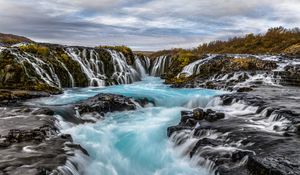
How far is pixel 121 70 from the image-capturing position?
33625 mm

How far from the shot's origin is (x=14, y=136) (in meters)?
11.2

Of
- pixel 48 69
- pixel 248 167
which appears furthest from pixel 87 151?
pixel 48 69

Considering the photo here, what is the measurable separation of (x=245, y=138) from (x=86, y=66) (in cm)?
2151

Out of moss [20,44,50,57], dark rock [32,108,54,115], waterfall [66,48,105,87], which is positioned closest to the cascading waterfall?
waterfall [66,48,105,87]

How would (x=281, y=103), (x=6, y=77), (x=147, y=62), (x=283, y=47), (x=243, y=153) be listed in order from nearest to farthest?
(x=243, y=153) < (x=281, y=103) < (x=6, y=77) < (x=147, y=62) < (x=283, y=47)

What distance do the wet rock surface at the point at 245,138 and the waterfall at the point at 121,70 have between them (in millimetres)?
16791

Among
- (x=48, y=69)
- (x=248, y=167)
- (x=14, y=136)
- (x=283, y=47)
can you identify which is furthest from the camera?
(x=283, y=47)

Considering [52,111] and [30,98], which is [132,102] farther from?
[30,98]

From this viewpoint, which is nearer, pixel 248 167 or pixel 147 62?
pixel 248 167

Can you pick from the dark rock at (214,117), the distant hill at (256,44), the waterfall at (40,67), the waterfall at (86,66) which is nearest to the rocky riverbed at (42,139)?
the dark rock at (214,117)

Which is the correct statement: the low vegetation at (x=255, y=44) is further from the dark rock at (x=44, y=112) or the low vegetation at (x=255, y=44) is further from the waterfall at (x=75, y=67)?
the dark rock at (x=44, y=112)

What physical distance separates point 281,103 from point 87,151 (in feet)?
32.7

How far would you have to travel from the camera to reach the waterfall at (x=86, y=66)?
29281 mm

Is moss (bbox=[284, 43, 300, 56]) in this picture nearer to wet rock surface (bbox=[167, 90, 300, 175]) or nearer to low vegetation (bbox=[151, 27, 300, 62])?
low vegetation (bbox=[151, 27, 300, 62])
